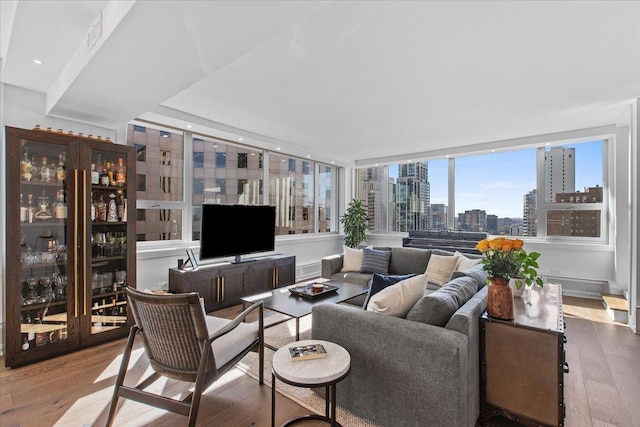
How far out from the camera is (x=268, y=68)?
2867mm

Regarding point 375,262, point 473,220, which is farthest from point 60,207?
point 473,220

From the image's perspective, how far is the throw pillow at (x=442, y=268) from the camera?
411 centimetres

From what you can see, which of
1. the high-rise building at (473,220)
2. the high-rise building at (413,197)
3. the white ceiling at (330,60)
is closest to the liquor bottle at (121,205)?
the white ceiling at (330,60)

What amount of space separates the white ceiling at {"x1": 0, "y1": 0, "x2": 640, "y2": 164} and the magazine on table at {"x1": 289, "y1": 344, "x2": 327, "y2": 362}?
189 centimetres

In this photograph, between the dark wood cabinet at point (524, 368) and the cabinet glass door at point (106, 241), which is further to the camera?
the cabinet glass door at point (106, 241)

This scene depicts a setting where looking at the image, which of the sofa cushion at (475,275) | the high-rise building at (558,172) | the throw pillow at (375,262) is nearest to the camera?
the sofa cushion at (475,275)

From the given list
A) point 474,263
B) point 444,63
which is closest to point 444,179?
point 474,263

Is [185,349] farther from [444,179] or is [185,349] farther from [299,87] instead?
[444,179]

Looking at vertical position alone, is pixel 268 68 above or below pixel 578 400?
above

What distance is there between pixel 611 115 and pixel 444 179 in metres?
2.90

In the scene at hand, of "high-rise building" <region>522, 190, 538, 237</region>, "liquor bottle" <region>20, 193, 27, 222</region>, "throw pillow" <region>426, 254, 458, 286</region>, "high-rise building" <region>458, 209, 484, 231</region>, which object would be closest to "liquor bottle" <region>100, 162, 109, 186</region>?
"liquor bottle" <region>20, 193, 27, 222</region>

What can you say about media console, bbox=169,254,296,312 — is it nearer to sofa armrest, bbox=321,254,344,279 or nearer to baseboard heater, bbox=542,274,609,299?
sofa armrest, bbox=321,254,344,279

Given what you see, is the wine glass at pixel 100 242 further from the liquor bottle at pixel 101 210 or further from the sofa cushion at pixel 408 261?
the sofa cushion at pixel 408 261

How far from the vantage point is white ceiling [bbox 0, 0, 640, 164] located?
1895 mm
